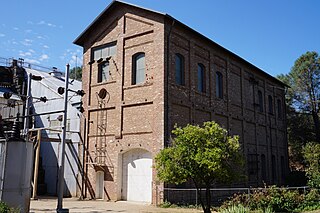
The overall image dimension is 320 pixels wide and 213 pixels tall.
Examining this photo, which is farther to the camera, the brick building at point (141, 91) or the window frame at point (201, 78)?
the window frame at point (201, 78)

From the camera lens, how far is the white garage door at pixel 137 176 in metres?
18.9

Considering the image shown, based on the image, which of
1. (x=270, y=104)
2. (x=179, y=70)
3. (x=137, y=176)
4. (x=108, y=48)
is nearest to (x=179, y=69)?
(x=179, y=70)

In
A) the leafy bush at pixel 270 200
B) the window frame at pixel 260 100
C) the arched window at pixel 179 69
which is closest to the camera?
the leafy bush at pixel 270 200

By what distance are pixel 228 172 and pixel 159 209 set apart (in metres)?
4.81

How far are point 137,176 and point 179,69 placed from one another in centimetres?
699

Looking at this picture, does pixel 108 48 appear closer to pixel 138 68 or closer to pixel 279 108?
pixel 138 68

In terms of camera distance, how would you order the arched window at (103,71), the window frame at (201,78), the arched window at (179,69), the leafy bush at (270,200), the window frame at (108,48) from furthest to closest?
the window frame at (201,78) → the arched window at (103,71) → the window frame at (108,48) → the arched window at (179,69) → the leafy bush at (270,200)

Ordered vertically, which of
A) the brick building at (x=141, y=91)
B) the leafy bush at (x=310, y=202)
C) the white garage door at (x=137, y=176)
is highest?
the brick building at (x=141, y=91)

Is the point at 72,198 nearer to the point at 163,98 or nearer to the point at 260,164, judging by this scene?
the point at 163,98

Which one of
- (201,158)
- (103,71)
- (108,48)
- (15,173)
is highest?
(108,48)

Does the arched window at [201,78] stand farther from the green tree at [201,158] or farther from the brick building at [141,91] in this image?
the green tree at [201,158]

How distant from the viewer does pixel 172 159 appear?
13.2 meters

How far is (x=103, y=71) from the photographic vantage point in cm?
2264

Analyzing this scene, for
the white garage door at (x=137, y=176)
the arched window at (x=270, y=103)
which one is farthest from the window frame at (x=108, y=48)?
the arched window at (x=270, y=103)
